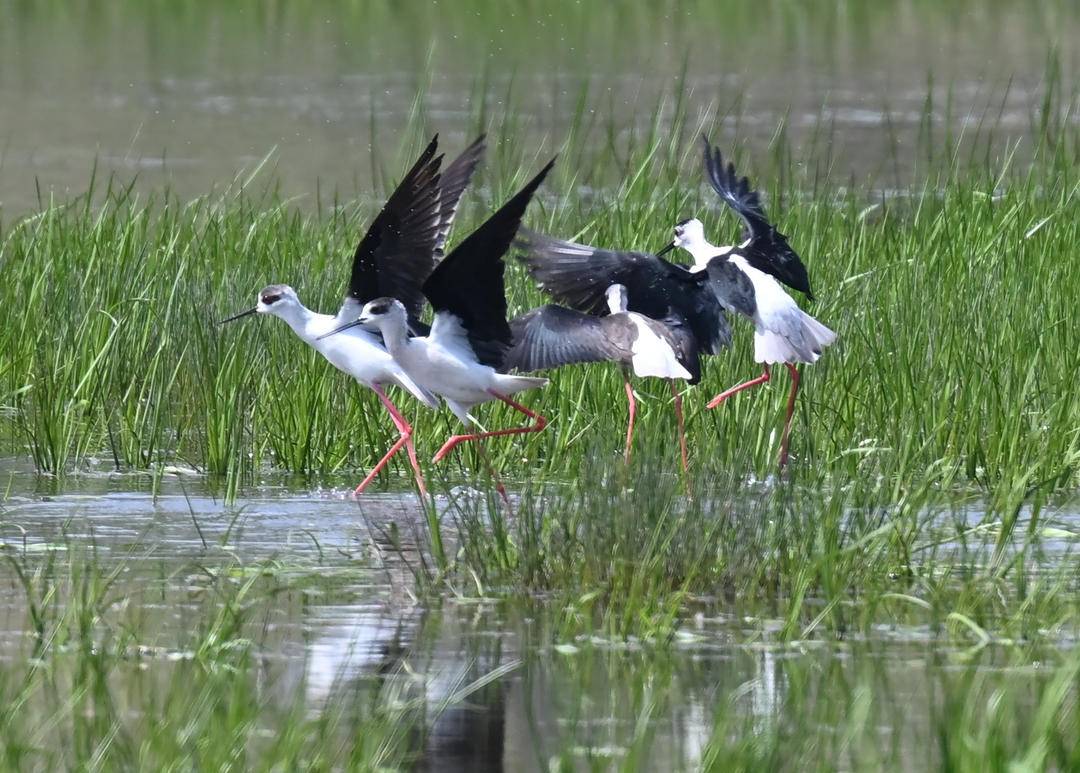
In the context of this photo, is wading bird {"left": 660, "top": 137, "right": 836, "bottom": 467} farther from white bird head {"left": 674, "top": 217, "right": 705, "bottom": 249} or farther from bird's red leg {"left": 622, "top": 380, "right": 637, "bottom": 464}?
bird's red leg {"left": 622, "top": 380, "right": 637, "bottom": 464}

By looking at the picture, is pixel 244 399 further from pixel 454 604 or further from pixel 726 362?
pixel 454 604

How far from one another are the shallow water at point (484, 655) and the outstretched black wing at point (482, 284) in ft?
2.97

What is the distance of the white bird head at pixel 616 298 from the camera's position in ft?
24.1

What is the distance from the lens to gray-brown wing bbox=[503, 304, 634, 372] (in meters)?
6.95

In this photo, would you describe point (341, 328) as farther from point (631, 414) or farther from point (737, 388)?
point (737, 388)

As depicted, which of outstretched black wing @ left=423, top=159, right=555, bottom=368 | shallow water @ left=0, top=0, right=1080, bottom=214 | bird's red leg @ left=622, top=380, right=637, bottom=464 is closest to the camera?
outstretched black wing @ left=423, top=159, right=555, bottom=368

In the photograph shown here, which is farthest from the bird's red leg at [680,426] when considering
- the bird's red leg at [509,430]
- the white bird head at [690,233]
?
the white bird head at [690,233]

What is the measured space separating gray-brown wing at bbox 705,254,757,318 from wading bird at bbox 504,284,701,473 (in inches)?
9.8

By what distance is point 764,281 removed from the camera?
7.73 meters

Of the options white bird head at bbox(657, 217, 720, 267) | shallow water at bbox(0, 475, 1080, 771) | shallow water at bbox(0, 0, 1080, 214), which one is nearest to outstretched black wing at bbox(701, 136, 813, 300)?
white bird head at bbox(657, 217, 720, 267)

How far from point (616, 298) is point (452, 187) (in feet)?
2.28

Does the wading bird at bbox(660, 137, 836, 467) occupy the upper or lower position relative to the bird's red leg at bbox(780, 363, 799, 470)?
upper

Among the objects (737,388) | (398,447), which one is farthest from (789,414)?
(398,447)

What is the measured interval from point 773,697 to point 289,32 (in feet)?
89.1
